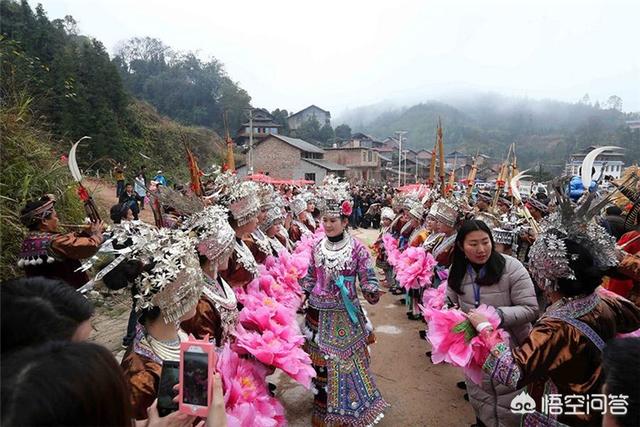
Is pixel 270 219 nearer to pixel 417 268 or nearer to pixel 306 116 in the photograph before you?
pixel 417 268

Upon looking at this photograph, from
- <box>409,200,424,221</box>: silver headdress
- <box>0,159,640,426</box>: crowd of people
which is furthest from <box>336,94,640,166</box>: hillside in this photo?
<box>0,159,640,426</box>: crowd of people

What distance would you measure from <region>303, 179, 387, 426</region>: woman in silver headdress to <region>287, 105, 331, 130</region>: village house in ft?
204

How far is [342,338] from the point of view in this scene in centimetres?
363

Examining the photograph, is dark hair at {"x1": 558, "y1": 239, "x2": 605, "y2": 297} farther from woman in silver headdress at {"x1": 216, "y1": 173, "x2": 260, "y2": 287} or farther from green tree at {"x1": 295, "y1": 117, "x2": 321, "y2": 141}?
green tree at {"x1": 295, "y1": 117, "x2": 321, "y2": 141}

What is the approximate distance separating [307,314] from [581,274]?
2.43 metres

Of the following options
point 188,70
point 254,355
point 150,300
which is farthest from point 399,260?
point 188,70

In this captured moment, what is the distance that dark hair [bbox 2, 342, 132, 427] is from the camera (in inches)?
34.0

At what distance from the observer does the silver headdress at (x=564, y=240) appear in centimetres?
219

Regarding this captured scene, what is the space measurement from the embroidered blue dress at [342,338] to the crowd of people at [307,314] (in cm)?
1

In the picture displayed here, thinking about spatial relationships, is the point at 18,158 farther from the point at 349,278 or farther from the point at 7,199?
the point at 349,278

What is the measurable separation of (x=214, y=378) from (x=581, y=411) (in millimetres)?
1906

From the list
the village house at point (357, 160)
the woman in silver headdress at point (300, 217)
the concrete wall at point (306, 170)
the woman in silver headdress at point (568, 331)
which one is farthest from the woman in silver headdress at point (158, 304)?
the village house at point (357, 160)

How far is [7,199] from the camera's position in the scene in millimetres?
5512

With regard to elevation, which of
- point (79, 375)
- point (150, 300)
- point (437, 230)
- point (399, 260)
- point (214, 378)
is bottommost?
point (399, 260)
